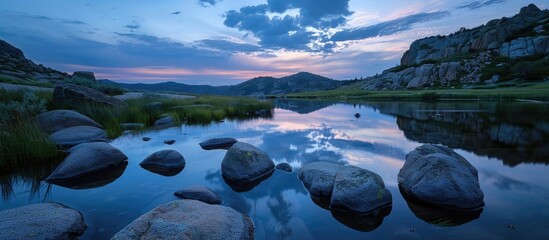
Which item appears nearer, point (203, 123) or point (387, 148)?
point (387, 148)

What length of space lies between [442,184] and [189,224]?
5.19 metres

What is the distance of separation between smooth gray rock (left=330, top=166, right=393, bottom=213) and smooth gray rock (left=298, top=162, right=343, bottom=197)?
0.32 metres

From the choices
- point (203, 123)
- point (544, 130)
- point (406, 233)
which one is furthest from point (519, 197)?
point (203, 123)

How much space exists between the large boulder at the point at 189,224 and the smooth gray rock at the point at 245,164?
2.63 metres

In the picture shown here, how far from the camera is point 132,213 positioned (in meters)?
5.54

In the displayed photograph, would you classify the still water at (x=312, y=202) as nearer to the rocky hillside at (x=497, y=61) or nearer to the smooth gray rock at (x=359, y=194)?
the smooth gray rock at (x=359, y=194)

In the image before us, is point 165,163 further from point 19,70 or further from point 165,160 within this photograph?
point 19,70

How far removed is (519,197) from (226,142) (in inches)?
386

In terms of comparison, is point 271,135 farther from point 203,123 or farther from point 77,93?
point 77,93

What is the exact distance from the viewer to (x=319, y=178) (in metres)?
6.70

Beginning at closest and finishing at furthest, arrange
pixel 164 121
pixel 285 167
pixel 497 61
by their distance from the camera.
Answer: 1. pixel 285 167
2. pixel 164 121
3. pixel 497 61

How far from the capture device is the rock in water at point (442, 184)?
5543mm

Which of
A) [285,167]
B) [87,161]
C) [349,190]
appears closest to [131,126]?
[87,161]

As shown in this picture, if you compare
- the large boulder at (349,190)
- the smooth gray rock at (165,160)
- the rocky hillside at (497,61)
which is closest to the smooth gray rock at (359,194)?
the large boulder at (349,190)
